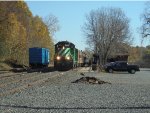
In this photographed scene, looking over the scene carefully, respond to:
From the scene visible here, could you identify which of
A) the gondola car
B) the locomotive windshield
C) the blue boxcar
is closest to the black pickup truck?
the gondola car

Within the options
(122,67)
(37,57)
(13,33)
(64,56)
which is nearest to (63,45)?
(64,56)

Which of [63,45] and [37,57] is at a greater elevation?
[63,45]

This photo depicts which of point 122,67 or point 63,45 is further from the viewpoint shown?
point 122,67

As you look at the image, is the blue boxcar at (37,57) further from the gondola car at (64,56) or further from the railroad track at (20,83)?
the railroad track at (20,83)

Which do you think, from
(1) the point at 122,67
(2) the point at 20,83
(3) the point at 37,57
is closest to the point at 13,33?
(3) the point at 37,57

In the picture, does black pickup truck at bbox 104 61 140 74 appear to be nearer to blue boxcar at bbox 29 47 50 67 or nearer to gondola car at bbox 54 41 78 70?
gondola car at bbox 54 41 78 70

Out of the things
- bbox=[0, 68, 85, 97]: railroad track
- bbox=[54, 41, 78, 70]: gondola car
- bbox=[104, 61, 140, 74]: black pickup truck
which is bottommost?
bbox=[0, 68, 85, 97]: railroad track

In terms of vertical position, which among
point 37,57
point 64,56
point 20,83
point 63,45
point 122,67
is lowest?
point 20,83

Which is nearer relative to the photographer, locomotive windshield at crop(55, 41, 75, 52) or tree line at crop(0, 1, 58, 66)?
locomotive windshield at crop(55, 41, 75, 52)

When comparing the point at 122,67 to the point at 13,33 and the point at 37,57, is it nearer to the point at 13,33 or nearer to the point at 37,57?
the point at 37,57

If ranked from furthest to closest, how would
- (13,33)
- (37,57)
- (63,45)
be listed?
1. (13,33)
2. (37,57)
3. (63,45)

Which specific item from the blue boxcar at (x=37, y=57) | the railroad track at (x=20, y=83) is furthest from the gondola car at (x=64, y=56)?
the railroad track at (x=20, y=83)

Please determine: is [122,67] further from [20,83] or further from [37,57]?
[20,83]

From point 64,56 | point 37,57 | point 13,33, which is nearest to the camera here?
point 64,56
